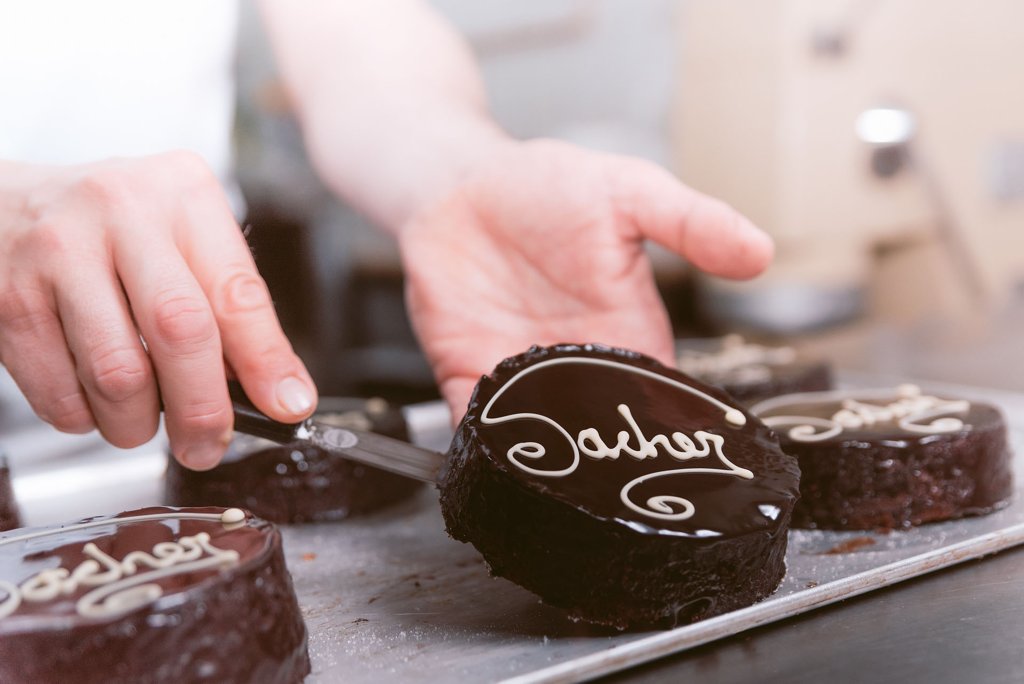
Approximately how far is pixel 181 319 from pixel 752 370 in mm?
1202

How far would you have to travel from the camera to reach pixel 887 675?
2.81 ft

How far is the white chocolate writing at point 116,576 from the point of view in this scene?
2.52 feet

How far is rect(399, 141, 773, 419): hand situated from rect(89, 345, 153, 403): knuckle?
53 cm

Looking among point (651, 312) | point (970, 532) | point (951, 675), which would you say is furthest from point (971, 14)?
point (951, 675)

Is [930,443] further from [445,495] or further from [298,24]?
[298,24]

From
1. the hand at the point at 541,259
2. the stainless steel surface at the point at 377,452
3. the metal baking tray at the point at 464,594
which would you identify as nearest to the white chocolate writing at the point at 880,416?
the metal baking tray at the point at 464,594

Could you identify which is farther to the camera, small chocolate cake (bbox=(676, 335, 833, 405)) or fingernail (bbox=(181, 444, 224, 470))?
small chocolate cake (bbox=(676, 335, 833, 405))

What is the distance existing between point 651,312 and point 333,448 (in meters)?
0.63

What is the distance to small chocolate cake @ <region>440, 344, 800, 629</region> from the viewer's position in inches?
35.7

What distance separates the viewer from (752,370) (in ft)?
6.15

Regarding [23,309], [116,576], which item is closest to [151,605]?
[116,576]

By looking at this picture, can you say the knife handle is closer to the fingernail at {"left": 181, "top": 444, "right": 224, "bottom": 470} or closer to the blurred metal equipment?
the fingernail at {"left": 181, "top": 444, "right": 224, "bottom": 470}

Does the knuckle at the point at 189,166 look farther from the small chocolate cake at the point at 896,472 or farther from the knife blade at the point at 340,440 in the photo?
the small chocolate cake at the point at 896,472

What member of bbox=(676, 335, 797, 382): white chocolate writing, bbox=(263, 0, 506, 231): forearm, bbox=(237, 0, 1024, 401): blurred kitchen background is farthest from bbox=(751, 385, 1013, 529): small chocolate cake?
bbox=(237, 0, 1024, 401): blurred kitchen background
